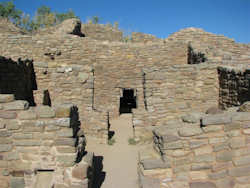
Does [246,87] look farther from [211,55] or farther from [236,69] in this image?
[211,55]

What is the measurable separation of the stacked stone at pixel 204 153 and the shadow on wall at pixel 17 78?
5931 millimetres

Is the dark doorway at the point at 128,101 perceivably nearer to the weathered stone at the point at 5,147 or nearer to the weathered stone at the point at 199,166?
the weathered stone at the point at 199,166

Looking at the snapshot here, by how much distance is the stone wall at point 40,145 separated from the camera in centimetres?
341

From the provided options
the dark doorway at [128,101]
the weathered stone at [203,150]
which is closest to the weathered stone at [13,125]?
the weathered stone at [203,150]

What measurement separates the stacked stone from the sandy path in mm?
1120

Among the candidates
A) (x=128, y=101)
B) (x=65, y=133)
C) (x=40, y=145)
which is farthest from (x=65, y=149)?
(x=128, y=101)

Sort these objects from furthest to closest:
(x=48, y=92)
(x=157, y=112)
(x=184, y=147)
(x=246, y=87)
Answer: (x=48, y=92), (x=157, y=112), (x=246, y=87), (x=184, y=147)

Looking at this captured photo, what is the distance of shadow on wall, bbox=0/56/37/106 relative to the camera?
7297 mm

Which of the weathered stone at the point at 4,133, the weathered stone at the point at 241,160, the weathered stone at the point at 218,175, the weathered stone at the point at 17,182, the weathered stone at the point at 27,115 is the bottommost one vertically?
the weathered stone at the point at 17,182

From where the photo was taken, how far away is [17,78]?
7.71 m

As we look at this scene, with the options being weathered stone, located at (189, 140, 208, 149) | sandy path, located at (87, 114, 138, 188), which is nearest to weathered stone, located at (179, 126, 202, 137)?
weathered stone, located at (189, 140, 208, 149)

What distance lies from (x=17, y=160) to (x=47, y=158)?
543 millimetres

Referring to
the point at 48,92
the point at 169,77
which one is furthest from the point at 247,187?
the point at 48,92

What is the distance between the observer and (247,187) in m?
3.69
